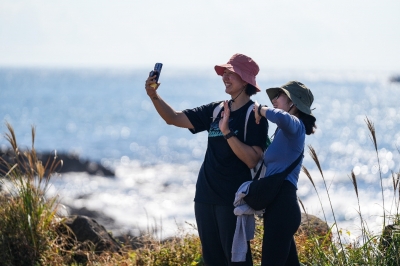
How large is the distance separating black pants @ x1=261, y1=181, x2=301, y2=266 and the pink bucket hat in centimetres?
82

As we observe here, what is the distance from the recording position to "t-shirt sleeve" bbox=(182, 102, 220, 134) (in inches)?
186

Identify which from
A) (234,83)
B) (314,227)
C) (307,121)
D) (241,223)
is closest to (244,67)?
(234,83)

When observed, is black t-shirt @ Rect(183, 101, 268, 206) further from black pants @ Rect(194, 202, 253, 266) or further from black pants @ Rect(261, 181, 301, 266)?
black pants @ Rect(261, 181, 301, 266)

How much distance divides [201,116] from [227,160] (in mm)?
444

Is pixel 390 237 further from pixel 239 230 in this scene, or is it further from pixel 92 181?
pixel 92 181

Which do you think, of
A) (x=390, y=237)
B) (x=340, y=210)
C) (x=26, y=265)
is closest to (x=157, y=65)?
(x=390, y=237)

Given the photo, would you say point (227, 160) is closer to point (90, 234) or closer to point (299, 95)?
point (299, 95)

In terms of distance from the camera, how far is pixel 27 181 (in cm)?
626

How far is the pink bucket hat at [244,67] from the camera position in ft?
14.8

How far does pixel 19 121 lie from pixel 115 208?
40.5 m

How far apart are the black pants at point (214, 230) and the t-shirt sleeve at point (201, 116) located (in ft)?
1.97

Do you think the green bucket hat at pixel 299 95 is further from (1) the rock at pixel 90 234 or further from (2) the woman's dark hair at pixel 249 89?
(1) the rock at pixel 90 234

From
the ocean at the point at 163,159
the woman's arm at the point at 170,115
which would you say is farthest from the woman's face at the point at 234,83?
the ocean at the point at 163,159

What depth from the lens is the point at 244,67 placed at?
4559 mm
